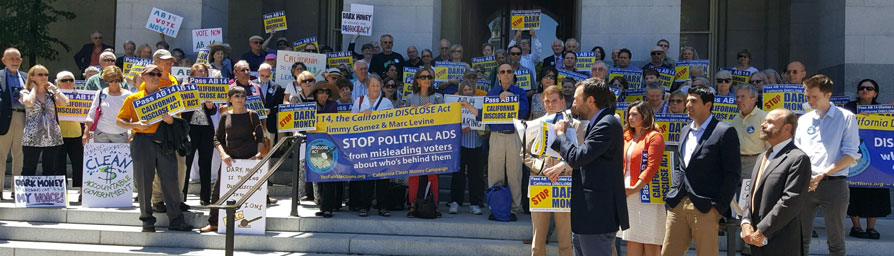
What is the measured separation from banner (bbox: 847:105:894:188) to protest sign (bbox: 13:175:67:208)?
9.69 m

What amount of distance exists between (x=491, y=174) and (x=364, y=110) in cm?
185

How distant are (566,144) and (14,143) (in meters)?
8.18

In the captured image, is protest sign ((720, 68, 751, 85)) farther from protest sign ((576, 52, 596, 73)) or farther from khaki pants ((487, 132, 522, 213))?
khaki pants ((487, 132, 522, 213))

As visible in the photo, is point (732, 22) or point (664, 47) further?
point (732, 22)

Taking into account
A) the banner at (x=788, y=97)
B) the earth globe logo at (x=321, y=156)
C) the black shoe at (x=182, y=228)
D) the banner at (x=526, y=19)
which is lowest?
the black shoe at (x=182, y=228)

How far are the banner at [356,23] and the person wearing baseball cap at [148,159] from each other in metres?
6.22

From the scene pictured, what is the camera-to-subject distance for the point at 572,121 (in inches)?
277

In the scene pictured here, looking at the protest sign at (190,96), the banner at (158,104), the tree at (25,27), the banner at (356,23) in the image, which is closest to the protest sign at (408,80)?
the banner at (356,23)

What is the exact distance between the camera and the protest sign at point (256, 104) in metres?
10.4

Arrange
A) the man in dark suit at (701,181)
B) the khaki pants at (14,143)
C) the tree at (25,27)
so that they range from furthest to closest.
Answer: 1. the tree at (25,27)
2. the khaki pants at (14,143)
3. the man in dark suit at (701,181)

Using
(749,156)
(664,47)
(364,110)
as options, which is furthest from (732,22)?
(364,110)

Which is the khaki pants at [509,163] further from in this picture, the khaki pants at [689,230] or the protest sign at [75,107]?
the protest sign at [75,107]

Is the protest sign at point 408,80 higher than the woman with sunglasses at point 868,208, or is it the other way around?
the protest sign at point 408,80

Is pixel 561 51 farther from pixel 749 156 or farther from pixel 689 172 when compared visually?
pixel 689 172
